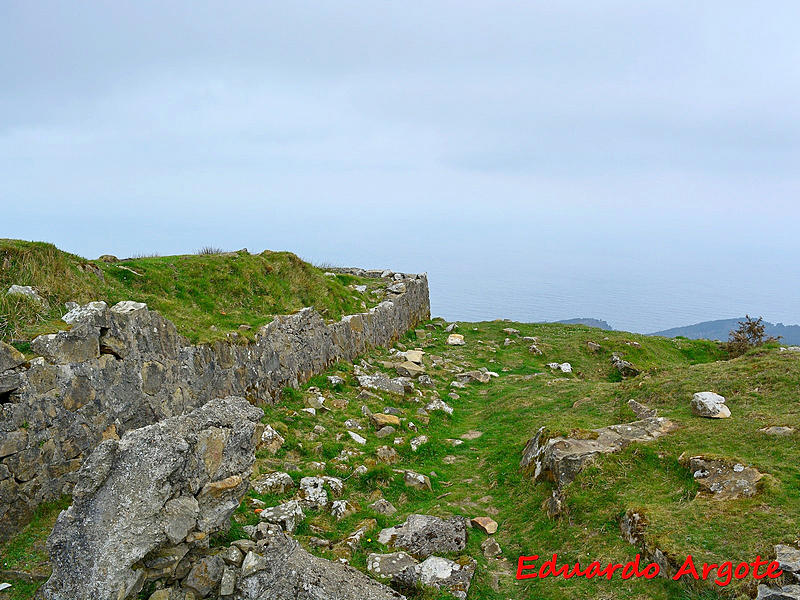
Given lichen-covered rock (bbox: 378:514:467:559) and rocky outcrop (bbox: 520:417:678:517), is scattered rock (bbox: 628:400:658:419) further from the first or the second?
lichen-covered rock (bbox: 378:514:467:559)

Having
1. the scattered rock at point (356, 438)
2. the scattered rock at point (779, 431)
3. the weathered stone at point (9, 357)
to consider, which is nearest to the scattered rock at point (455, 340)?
the scattered rock at point (356, 438)

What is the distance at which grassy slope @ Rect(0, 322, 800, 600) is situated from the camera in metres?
8.27

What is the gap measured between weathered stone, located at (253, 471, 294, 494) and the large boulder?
2063mm

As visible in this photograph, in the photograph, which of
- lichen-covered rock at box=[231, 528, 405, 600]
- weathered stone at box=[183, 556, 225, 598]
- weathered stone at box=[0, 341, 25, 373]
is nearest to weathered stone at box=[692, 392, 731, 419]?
lichen-covered rock at box=[231, 528, 405, 600]

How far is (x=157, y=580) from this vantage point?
7.69 meters

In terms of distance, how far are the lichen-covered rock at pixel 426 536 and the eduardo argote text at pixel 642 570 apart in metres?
1.32

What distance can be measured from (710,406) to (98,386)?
47.9ft

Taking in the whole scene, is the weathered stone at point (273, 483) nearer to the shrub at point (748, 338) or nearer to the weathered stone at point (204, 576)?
the weathered stone at point (204, 576)

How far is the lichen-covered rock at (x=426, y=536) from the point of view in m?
9.80

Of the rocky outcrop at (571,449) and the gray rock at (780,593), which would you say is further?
the rocky outcrop at (571,449)

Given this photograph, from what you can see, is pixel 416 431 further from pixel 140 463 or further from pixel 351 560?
pixel 140 463

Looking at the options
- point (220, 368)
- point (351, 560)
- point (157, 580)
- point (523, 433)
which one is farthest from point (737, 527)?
point (220, 368)

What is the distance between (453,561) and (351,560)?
195cm

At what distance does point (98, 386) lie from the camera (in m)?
10.2
